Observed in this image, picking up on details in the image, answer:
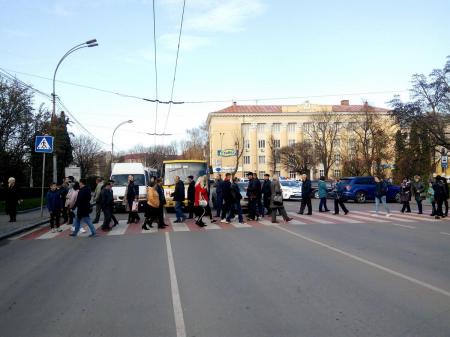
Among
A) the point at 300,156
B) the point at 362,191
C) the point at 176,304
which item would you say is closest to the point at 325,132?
the point at 300,156

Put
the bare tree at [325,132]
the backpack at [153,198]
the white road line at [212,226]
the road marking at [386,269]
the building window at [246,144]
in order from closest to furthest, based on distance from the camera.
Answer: the road marking at [386,269] < the backpack at [153,198] < the white road line at [212,226] < the bare tree at [325,132] < the building window at [246,144]

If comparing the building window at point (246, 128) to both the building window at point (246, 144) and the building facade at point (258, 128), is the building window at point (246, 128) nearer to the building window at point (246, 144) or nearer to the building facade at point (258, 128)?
the building facade at point (258, 128)

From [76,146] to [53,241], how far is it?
61837 millimetres

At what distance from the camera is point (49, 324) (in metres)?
5.40

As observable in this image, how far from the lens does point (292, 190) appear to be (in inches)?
1478

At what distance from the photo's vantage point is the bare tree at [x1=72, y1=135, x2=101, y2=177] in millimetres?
71438

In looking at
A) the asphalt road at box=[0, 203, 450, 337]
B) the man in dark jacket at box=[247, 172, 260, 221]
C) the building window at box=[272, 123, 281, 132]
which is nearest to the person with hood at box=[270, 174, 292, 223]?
the man in dark jacket at box=[247, 172, 260, 221]

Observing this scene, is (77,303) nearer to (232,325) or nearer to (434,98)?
(232,325)

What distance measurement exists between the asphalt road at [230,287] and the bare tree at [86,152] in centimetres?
6045

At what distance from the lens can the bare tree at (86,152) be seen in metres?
71.4

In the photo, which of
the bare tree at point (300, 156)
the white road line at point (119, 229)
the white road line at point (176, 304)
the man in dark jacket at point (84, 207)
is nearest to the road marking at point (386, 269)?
the white road line at point (176, 304)

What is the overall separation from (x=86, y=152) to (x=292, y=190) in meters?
45.4

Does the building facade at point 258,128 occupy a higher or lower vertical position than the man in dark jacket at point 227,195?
higher

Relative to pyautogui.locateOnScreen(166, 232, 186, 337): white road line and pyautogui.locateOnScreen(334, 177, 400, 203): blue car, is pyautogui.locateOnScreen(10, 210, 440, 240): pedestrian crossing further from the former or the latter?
pyautogui.locateOnScreen(334, 177, 400, 203): blue car
